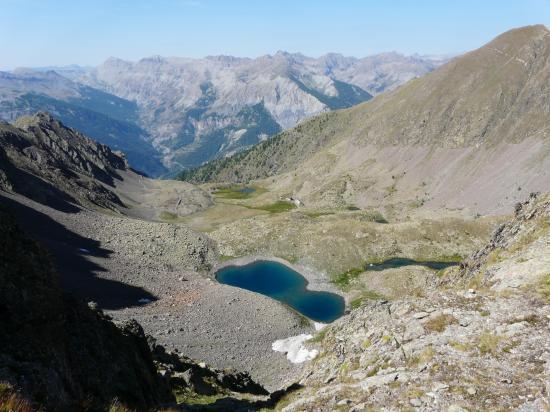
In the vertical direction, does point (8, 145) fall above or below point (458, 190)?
above

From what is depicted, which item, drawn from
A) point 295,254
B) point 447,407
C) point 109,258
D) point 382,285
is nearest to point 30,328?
point 447,407

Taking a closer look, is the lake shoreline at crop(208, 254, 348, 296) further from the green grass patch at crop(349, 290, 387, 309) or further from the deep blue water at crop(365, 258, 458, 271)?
the deep blue water at crop(365, 258, 458, 271)

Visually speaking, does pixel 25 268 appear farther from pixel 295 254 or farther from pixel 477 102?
pixel 477 102

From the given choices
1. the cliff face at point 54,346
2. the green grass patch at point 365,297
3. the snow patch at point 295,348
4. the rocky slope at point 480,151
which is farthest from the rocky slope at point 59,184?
the cliff face at point 54,346

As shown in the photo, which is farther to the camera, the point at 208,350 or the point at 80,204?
the point at 80,204

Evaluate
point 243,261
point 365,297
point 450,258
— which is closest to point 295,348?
point 365,297

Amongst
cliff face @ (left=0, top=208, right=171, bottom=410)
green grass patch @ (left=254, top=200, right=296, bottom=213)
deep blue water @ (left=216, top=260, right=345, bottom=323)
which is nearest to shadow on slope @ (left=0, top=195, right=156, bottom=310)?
deep blue water @ (left=216, top=260, right=345, bottom=323)

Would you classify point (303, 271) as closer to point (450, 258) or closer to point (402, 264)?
point (402, 264)
